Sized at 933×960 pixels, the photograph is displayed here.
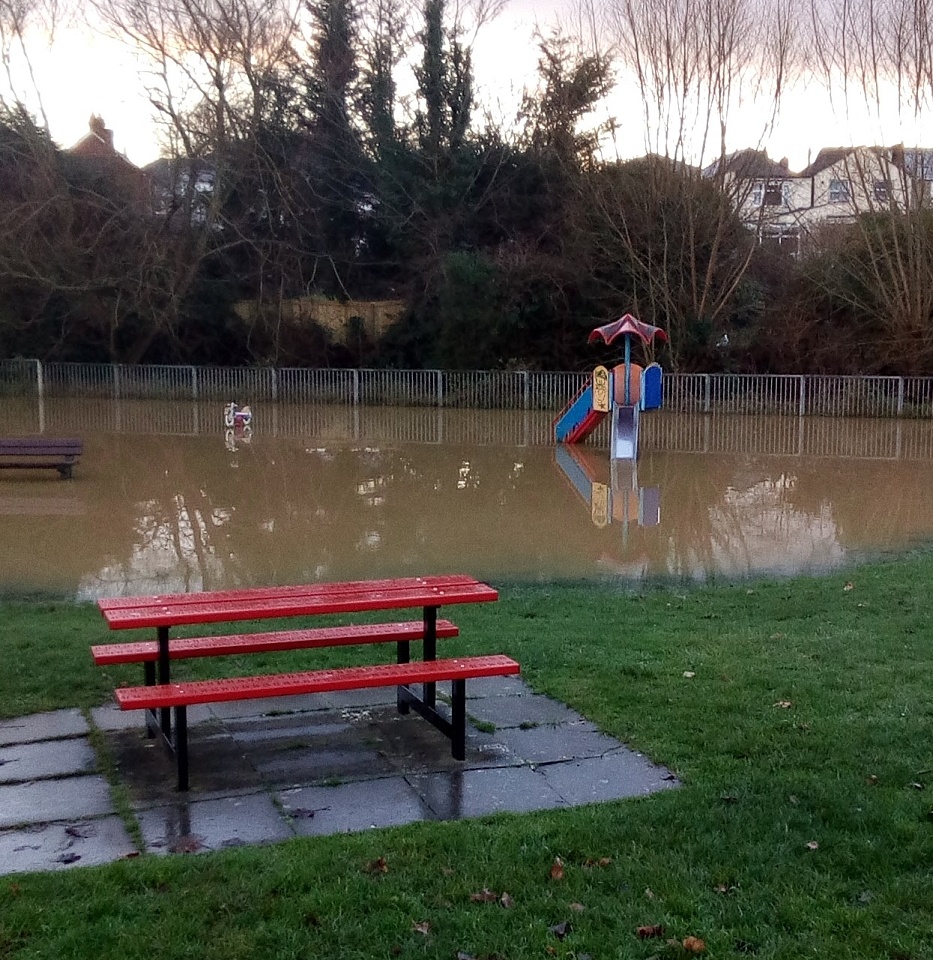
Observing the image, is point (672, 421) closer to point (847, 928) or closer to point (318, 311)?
A: point (318, 311)

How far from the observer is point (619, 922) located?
11.9 ft

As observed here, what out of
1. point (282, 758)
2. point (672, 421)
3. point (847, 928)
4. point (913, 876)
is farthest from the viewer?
point (672, 421)

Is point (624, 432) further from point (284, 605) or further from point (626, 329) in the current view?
point (284, 605)

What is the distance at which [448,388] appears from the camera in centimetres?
3231

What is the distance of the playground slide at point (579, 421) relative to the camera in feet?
76.6

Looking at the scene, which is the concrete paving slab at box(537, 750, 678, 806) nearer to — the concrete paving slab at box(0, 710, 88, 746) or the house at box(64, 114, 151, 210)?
the concrete paving slab at box(0, 710, 88, 746)

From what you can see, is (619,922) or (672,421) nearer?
(619,922)

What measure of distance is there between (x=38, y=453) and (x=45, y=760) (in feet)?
42.7

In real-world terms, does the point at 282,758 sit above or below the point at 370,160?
below

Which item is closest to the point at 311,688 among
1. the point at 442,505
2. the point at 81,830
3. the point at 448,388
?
the point at 81,830

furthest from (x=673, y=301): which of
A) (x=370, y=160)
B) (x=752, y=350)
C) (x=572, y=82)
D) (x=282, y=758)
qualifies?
(x=282, y=758)

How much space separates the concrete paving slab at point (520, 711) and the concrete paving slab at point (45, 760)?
2.00m

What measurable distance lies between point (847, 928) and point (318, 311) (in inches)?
1384

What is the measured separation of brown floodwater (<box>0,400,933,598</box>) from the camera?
1146 centimetres
